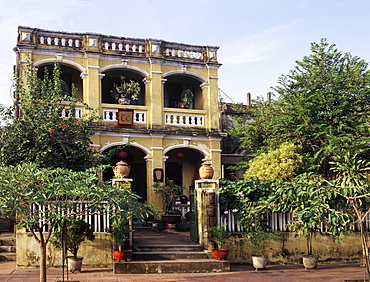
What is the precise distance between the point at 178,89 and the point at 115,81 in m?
2.73

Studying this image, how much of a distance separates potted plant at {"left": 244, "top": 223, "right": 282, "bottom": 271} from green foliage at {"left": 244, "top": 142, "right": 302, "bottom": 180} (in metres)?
2.32

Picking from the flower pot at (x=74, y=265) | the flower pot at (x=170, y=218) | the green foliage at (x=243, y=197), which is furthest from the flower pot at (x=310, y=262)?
the flower pot at (x=74, y=265)

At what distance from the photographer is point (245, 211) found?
1163 cm

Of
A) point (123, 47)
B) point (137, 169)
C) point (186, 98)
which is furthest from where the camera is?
point (137, 169)

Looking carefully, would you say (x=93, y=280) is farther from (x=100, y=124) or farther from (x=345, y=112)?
(x=345, y=112)

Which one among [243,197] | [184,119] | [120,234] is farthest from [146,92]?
[120,234]

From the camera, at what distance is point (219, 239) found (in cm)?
1088

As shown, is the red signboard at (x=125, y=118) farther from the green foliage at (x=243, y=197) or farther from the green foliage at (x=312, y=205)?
the green foliage at (x=312, y=205)

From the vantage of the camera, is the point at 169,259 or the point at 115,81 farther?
the point at 115,81

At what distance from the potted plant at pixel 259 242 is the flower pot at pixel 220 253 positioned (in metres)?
0.66

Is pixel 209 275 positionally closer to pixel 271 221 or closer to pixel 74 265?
pixel 271 221

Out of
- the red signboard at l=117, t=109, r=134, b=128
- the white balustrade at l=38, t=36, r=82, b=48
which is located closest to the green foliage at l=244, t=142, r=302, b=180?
the red signboard at l=117, t=109, r=134, b=128

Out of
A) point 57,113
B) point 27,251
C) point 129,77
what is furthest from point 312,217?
point 129,77

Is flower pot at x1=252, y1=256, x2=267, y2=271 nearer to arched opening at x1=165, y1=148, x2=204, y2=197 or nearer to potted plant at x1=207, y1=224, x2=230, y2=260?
potted plant at x1=207, y1=224, x2=230, y2=260
